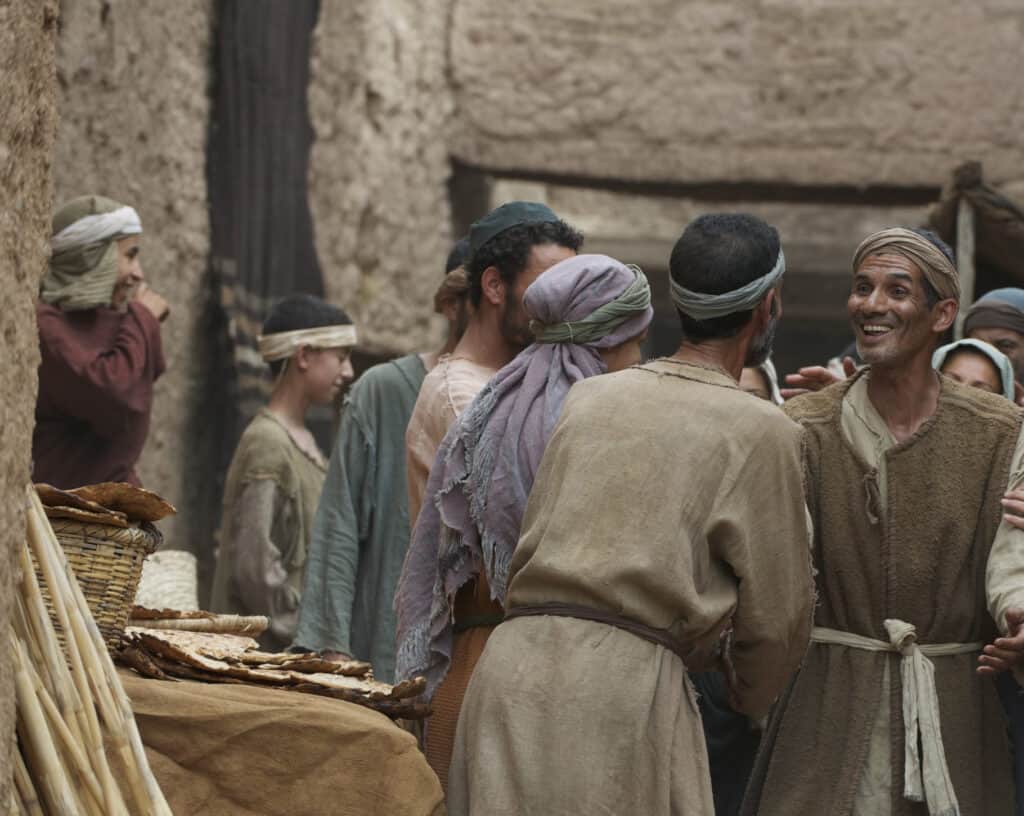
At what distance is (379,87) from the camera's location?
10008 mm

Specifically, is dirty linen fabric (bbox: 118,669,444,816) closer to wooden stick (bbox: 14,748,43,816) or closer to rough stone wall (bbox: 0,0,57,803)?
wooden stick (bbox: 14,748,43,816)

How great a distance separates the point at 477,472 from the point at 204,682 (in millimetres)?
765

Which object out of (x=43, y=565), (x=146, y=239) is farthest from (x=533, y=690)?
(x=146, y=239)

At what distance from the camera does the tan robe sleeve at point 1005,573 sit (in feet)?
13.2

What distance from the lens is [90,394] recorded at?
584 centimetres

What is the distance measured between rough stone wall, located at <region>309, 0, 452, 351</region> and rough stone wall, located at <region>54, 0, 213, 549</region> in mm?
1087

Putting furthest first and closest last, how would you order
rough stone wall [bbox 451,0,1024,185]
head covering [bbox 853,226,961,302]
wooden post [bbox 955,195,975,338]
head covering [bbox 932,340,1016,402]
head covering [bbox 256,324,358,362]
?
rough stone wall [bbox 451,0,1024,185] → wooden post [bbox 955,195,975,338] → head covering [bbox 256,324,358,362] → head covering [bbox 932,340,1016,402] → head covering [bbox 853,226,961,302]

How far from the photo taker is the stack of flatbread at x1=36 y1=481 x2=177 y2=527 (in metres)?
3.40

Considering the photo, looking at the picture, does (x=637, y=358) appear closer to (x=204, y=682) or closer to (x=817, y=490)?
(x=817, y=490)

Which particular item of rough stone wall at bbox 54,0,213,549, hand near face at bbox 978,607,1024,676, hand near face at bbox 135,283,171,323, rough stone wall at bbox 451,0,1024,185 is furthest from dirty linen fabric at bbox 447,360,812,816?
rough stone wall at bbox 451,0,1024,185

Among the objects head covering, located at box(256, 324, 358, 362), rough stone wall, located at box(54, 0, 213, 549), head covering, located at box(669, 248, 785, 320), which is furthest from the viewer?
rough stone wall, located at box(54, 0, 213, 549)

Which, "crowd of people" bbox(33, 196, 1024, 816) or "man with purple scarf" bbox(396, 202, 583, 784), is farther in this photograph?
"man with purple scarf" bbox(396, 202, 583, 784)

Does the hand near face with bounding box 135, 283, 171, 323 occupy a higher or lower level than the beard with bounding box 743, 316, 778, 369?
lower

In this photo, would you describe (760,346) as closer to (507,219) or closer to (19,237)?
(507,219)
